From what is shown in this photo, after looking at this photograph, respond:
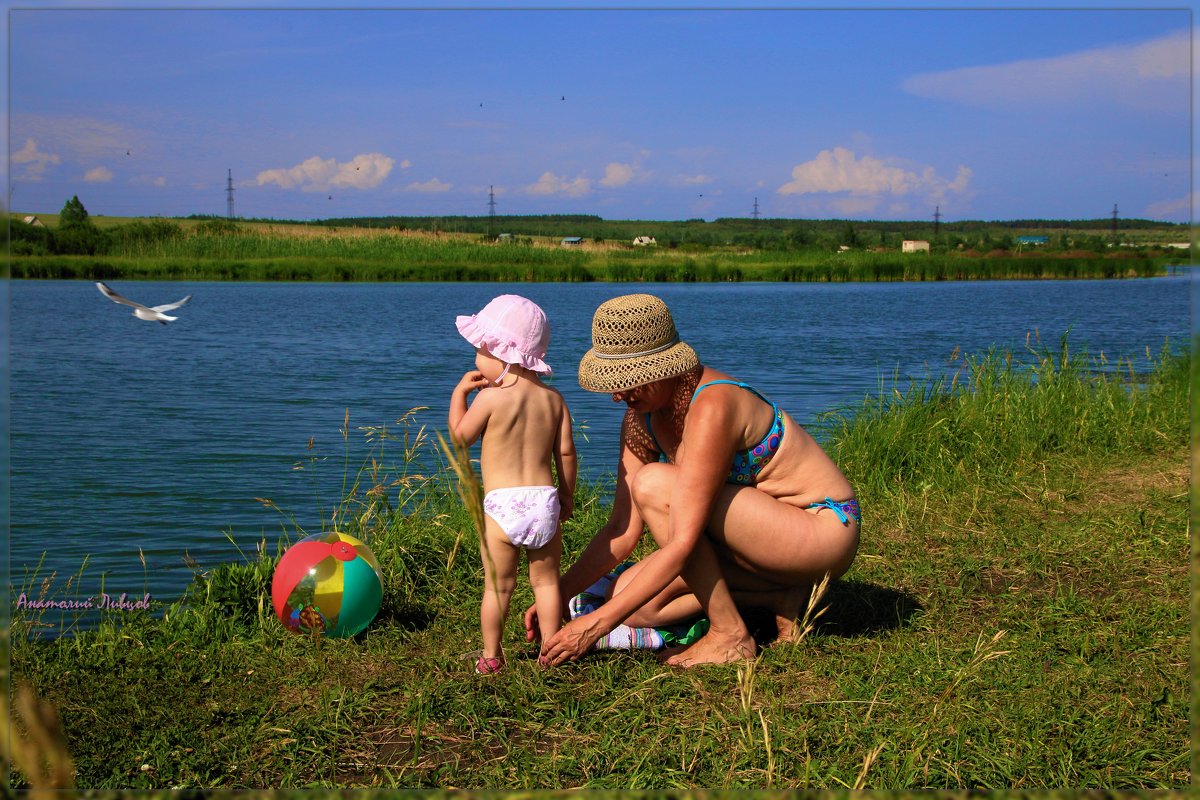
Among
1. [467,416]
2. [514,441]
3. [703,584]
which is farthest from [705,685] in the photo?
[467,416]

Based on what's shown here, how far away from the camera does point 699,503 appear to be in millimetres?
3244

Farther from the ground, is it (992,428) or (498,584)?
(992,428)

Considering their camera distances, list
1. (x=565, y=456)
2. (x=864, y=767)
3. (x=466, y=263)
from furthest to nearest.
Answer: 1. (x=466, y=263)
2. (x=565, y=456)
3. (x=864, y=767)

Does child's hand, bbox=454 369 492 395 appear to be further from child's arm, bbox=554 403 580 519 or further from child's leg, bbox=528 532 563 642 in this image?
child's leg, bbox=528 532 563 642

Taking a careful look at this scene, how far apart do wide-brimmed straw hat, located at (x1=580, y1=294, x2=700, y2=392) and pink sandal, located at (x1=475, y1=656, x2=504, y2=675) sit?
924 millimetres

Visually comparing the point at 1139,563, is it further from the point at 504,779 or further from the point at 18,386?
the point at 18,386

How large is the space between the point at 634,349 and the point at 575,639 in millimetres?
913

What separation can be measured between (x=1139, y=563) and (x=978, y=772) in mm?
2279

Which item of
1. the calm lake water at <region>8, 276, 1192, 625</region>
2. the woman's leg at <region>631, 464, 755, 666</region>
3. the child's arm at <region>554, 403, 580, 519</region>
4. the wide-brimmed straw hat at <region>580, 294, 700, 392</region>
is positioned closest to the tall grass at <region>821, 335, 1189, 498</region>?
the calm lake water at <region>8, 276, 1192, 625</region>

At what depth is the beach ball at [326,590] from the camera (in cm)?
374

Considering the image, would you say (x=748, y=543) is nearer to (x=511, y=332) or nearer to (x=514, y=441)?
(x=514, y=441)

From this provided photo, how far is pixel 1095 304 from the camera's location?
1266 inches

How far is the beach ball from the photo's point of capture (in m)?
3.74

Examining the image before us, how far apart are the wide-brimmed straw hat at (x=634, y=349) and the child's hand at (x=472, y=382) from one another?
1.26 ft
